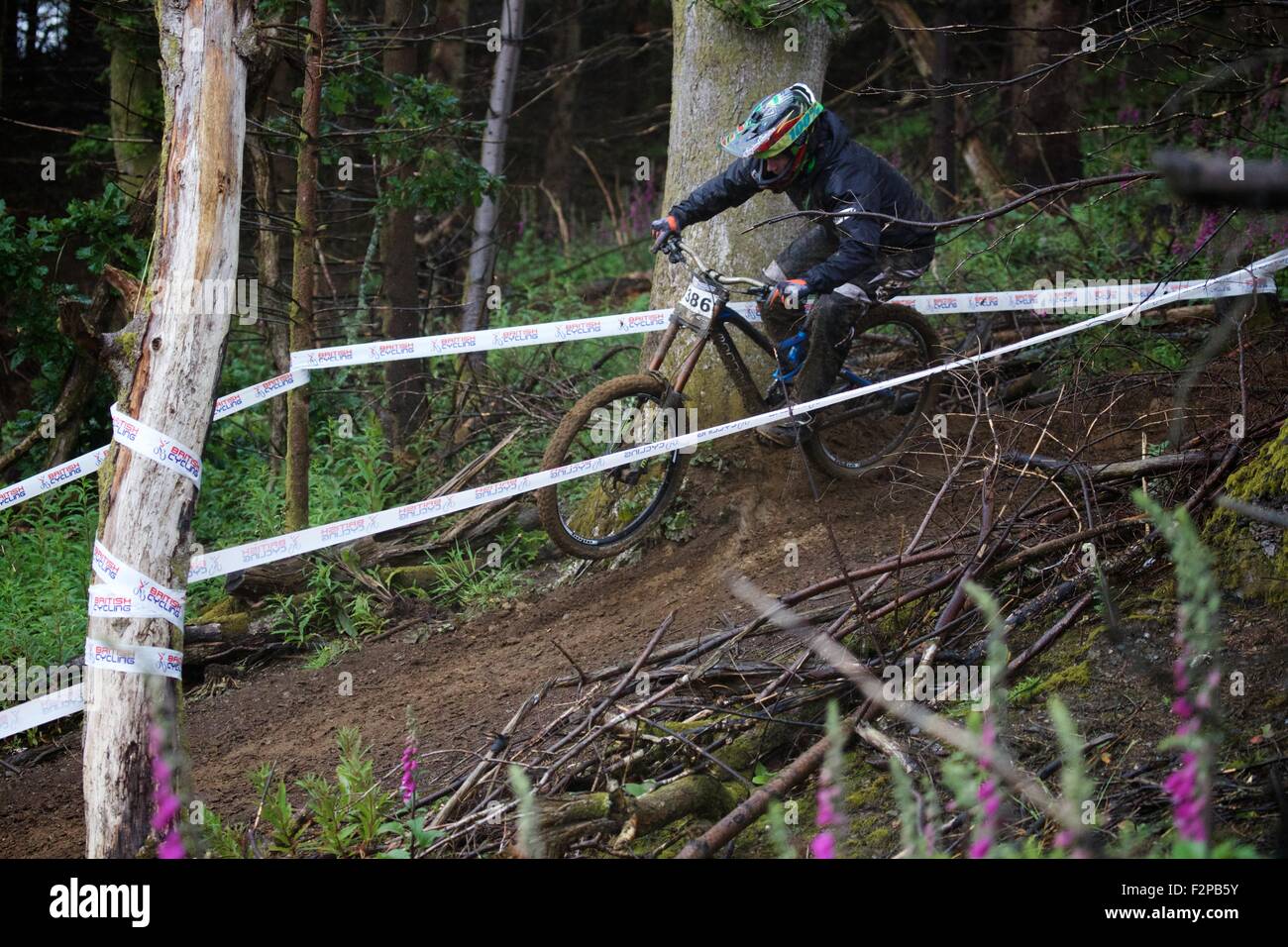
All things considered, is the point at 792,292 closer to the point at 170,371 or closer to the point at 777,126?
the point at 777,126

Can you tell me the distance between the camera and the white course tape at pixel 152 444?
4.40 meters

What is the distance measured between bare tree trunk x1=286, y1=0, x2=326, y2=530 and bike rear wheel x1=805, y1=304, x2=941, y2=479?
298 cm

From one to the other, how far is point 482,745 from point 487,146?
6502 mm

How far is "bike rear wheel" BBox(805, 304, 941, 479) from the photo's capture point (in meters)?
6.71

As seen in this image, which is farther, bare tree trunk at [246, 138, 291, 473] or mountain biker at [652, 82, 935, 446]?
bare tree trunk at [246, 138, 291, 473]

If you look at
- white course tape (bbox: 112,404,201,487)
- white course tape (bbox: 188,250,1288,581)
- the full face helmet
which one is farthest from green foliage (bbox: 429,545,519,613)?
the full face helmet

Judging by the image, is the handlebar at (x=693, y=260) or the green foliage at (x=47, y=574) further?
the green foliage at (x=47, y=574)

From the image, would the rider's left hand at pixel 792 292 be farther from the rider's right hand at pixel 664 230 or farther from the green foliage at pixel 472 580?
the green foliage at pixel 472 580

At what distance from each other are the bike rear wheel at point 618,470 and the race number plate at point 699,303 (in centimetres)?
37

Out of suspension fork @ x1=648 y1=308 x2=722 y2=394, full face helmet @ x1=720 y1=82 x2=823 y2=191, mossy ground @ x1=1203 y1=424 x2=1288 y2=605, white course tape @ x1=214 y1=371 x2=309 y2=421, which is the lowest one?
mossy ground @ x1=1203 y1=424 x2=1288 y2=605

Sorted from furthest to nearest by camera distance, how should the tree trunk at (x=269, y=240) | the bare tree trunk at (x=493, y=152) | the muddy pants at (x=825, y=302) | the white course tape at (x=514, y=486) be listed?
1. the bare tree trunk at (x=493, y=152)
2. the muddy pants at (x=825, y=302)
3. the tree trunk at (x=269, y=240)
4. the white course tape at (x=514, y=486)

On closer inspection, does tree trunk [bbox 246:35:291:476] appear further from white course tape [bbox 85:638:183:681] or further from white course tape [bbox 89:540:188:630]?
white course tape [bbox 85:638:183:681]
